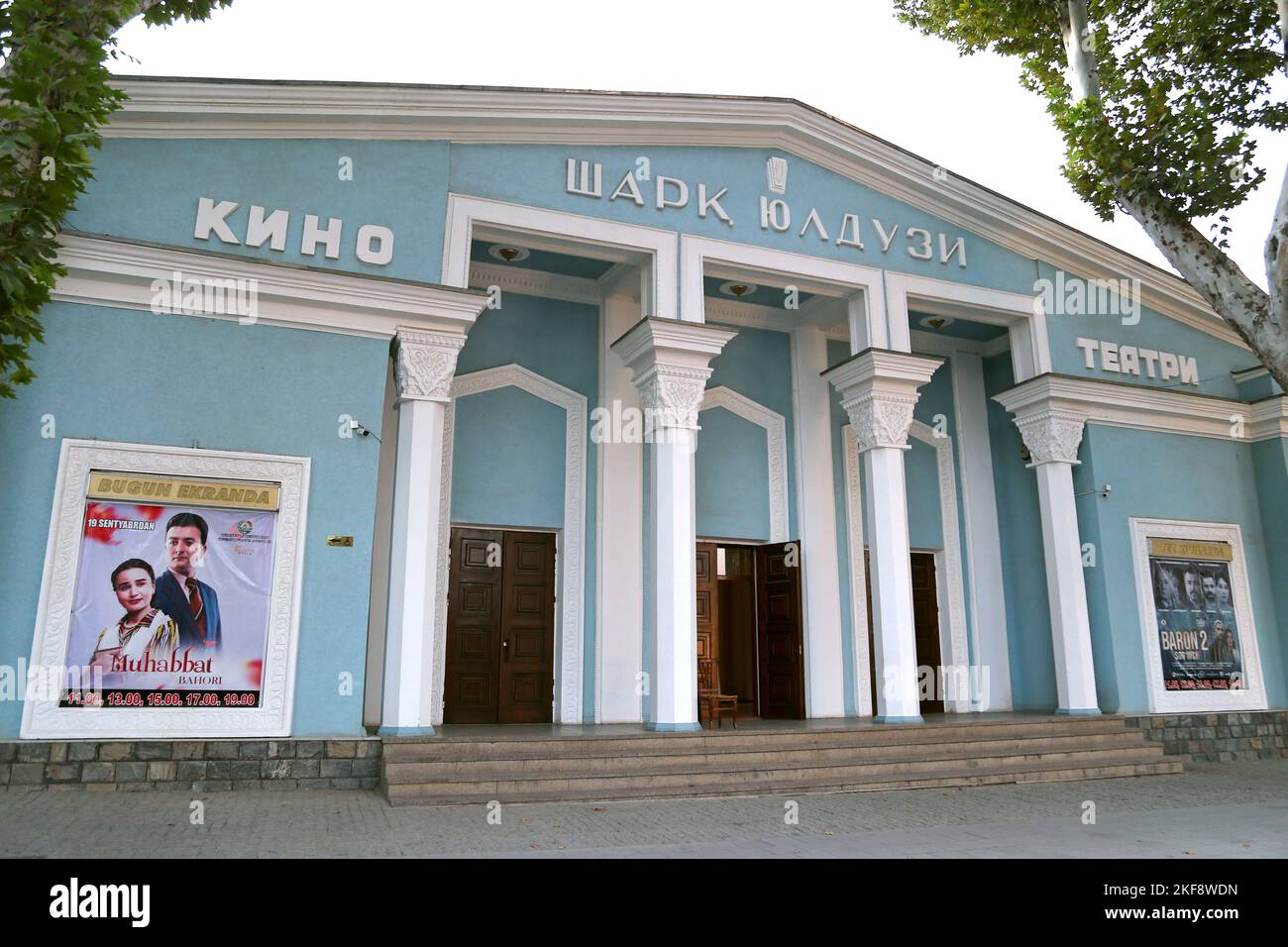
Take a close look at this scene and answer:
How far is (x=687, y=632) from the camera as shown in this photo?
9523mm

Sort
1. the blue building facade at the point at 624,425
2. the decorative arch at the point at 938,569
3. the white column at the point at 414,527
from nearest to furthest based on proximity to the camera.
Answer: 1. the blue building facade at the point at 624,425
2. the white column at the point at 414,527
3. the decorative arch at the point at 938,569

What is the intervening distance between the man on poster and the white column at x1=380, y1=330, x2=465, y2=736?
4.86 feet

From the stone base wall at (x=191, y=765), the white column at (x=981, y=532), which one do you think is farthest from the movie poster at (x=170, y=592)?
the white column at (x=981, y=532)

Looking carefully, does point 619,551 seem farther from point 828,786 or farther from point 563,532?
point 828,786

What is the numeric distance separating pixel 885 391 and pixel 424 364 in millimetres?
5363

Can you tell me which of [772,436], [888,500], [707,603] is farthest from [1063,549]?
[707,603]

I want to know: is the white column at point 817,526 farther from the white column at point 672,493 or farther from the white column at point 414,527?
the white column at point 414,527

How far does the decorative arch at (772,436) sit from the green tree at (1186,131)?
179 inches

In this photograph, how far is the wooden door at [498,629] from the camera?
35.5 ft

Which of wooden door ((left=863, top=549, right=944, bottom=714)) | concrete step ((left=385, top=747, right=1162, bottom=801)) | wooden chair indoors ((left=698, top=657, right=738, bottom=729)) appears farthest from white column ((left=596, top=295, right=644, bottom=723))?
wooden door ((left=863, top=549, right=944, bottom=714))

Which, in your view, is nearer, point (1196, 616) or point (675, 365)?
point (675, 365)

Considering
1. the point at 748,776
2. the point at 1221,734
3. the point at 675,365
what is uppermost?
the point at 675,365

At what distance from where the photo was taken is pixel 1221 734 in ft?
38.7

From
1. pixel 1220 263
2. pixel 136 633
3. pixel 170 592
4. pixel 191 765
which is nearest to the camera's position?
pixel 191 765
